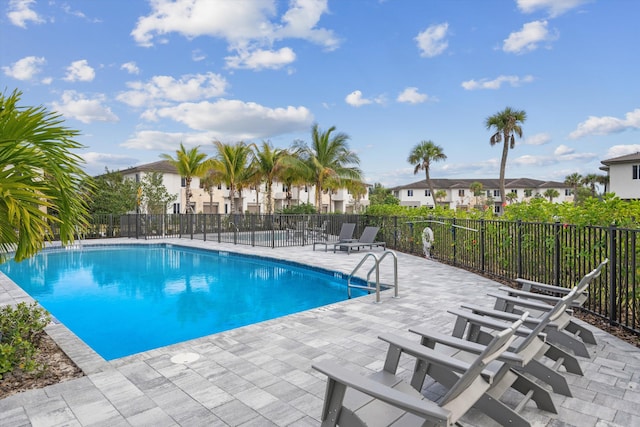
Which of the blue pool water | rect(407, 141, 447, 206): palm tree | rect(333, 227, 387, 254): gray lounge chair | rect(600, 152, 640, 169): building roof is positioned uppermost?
rect(407, 141, 447, 206): palm tree

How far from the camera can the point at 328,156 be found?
26.1 metres

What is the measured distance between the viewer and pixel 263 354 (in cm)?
438

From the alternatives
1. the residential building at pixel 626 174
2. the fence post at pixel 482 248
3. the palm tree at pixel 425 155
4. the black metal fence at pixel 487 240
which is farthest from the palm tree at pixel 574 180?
the fence post at pixel 482 248

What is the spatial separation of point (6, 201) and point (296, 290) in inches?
283

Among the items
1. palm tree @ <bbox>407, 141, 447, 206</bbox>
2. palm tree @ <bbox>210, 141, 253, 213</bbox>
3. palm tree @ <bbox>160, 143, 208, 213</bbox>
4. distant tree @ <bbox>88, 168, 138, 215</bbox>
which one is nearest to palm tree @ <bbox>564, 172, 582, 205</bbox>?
palm tree @ <bbox>407, 141, 447, 206</bbox>

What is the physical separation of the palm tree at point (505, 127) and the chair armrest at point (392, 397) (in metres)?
35.8

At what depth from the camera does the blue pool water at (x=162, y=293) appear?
690 cm

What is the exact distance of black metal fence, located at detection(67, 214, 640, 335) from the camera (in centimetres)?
523

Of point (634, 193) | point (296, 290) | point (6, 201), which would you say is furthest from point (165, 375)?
point (634, 193)

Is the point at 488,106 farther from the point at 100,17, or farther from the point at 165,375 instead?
the point at 165,375

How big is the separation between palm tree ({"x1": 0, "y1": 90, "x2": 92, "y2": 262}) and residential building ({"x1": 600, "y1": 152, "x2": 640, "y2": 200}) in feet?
108

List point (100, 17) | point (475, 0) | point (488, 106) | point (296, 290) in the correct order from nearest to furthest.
A: point (296, 290)
point (475, 0)
point (100, 17)
point (488, 106)

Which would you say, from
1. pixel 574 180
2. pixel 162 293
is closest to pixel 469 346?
pixel 162 293

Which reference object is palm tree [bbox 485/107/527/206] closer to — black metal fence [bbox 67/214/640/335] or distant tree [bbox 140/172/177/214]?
black metal fence [bbox 67/214/640/335]
